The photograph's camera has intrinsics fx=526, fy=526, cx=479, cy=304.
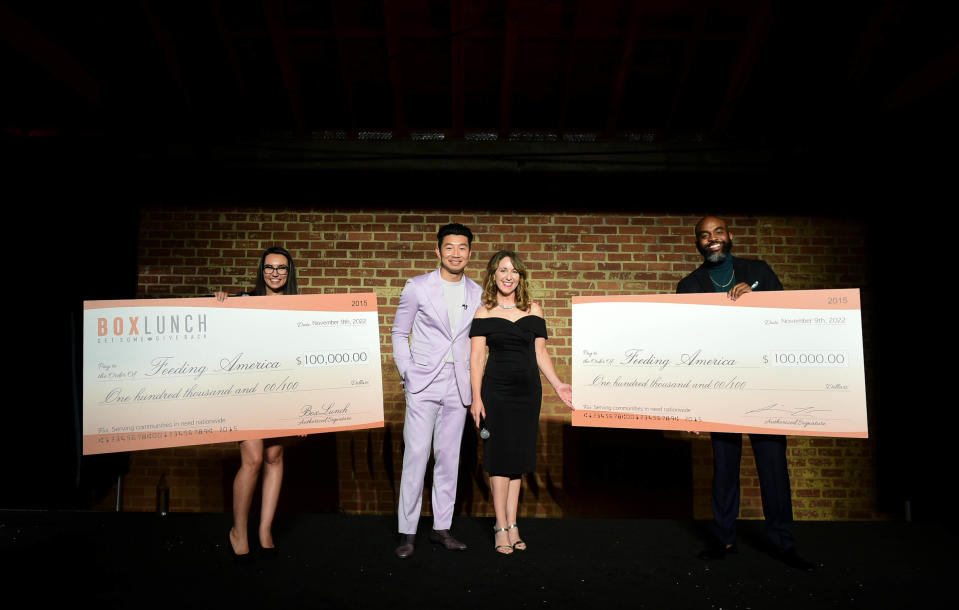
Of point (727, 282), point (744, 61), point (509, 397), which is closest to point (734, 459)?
point (727, 282)

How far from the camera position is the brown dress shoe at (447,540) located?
2.90m

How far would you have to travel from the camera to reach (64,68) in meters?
3.38

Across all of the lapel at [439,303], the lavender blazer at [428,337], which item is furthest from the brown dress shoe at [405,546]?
the lapel at [439,303]

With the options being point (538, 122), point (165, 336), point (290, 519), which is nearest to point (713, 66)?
point (538, 122)

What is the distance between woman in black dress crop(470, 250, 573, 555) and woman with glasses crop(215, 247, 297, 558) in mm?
1092

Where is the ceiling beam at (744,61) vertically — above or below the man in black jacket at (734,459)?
above

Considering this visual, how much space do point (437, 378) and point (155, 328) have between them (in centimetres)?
155

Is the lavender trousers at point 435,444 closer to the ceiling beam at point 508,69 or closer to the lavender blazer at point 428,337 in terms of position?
the lavender blazer at point 428,337

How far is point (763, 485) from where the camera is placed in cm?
274

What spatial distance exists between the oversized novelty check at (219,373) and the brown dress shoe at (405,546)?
638 mm

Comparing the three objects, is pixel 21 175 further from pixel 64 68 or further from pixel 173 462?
pixel 173 462

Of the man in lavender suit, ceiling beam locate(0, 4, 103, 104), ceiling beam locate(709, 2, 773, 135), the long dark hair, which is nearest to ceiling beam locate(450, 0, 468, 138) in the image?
the man in lavender suit

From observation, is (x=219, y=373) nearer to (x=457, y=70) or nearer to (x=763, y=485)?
(x=457, y=70)

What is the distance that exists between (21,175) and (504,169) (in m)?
3.44
